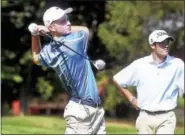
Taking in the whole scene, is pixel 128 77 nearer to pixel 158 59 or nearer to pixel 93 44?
pixel 158 59

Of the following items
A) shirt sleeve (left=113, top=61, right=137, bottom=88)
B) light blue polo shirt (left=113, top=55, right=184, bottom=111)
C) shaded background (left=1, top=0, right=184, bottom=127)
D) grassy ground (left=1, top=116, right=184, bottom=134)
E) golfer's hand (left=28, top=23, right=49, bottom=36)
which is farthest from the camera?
shaded background (left=1, top=0, right=184, bottom=127)

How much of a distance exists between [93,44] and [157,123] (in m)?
24.1

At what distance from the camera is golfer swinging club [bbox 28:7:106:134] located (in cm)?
594

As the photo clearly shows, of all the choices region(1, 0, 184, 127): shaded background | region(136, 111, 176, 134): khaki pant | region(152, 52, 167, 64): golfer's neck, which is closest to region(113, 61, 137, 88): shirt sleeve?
region(152, 52, 167, 64): golfer's neck

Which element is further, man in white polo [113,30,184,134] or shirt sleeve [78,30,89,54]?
man in white polo [113,30,184,134]

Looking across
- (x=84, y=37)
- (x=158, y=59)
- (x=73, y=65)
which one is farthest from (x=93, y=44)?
(x=73, y=65)

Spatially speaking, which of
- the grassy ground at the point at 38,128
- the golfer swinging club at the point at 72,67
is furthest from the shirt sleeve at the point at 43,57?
the grassy ground at the point at 38,128

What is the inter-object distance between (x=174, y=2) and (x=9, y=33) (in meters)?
10.9

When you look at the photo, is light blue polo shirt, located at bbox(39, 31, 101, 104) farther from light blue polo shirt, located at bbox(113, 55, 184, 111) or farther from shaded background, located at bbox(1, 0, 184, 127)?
shaded background, located at bbox(1, 0, 184, 127)

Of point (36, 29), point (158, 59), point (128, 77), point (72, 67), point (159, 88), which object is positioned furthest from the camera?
point (128, 77)

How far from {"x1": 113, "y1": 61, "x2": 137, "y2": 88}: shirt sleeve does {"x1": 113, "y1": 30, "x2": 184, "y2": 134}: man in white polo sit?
0.25 feet

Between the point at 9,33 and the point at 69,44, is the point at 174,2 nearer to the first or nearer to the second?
the point at 9,33

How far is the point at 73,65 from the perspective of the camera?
5934 millimetres

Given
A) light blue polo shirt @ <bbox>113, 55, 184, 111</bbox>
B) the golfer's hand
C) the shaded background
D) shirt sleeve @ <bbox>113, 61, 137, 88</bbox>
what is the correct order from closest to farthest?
the golfer's hand
light blue polo shirt @ <bbox>113, 55, 184, 111</bbox>
shirt sleeve @ <bbox>113, 61, 137, 88</bbox>
the shaded background
